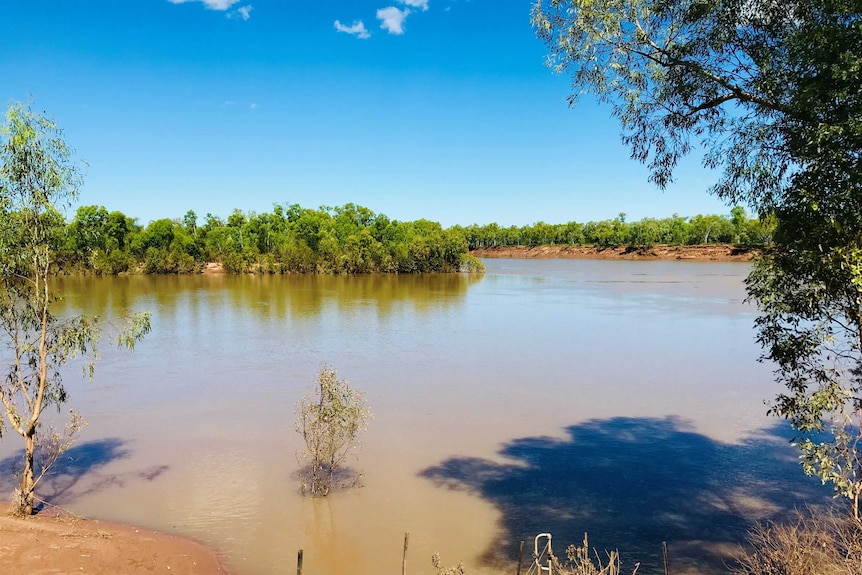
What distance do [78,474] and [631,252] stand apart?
127 meters

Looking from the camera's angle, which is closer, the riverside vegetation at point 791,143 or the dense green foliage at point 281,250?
the riverside vegetation at point 791,143

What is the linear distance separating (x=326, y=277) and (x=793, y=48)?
69.4m

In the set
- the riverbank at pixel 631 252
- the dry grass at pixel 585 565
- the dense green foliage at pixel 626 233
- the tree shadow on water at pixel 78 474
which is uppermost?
the dense green foliage at pixel 626 233

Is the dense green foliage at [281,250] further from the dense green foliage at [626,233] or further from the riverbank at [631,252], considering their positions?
the dense green foliage at [626,233]

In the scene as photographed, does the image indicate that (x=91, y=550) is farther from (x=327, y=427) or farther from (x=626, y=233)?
(x=626, y=233)

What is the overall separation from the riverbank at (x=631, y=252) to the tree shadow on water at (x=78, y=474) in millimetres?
95102

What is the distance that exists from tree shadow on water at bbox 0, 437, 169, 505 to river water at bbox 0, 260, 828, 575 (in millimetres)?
65

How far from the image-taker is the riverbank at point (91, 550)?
26.6 feet

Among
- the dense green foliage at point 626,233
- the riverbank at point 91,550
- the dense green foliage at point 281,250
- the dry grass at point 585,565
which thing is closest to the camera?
the dry grass at point 585,565

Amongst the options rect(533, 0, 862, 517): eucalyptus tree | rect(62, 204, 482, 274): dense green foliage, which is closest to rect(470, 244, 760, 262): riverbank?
rect(62, 204, 482, 274): dense green foliage

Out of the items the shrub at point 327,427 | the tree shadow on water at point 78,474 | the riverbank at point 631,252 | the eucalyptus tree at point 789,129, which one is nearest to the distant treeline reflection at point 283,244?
the riverbank at point 631,252

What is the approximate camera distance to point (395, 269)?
3031 inches

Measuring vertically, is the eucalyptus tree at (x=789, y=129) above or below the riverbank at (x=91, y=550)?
above

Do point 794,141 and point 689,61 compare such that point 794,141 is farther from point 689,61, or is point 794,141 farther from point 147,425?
point 147,425
